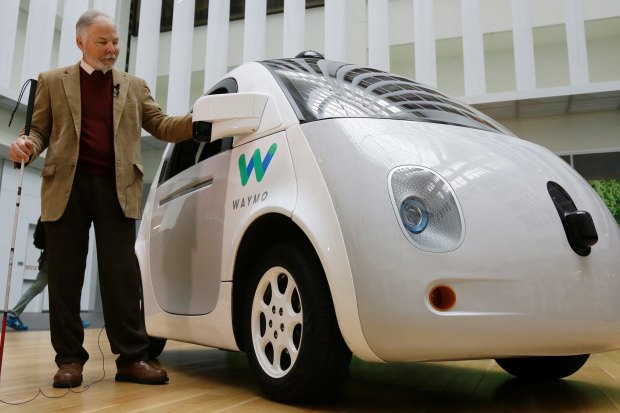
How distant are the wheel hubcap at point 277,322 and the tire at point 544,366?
96cm

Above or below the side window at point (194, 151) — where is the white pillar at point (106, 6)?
above

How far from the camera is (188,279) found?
2197mm

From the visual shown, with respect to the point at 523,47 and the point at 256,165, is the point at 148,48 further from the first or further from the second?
the point at 256,165

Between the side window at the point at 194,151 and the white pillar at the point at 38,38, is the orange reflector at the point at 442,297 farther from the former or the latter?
the white pillar at the point at 38,38

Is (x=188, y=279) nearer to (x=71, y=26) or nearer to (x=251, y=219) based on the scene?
(x=251, y=219)

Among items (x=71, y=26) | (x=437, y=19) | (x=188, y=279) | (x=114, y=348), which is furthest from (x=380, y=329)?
(x=71, y=26)

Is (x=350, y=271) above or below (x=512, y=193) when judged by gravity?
below

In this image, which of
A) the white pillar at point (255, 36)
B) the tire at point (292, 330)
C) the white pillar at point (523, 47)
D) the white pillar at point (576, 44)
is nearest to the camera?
the tire at point (292, 330)

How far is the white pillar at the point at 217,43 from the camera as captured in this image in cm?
716

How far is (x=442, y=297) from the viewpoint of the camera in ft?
4.60

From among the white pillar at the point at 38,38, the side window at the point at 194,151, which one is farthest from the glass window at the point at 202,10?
the side window at the point at 194,151

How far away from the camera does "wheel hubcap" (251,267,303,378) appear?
161 cm

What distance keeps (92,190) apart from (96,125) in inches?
9.8

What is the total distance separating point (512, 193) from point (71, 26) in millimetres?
7200
